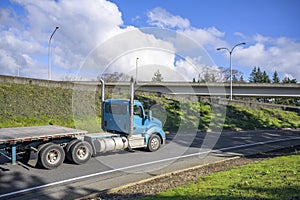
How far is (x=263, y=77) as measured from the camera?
365ft

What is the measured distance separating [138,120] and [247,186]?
5.67 m

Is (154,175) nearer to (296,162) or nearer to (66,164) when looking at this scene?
(66,164)

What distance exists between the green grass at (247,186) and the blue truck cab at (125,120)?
431 centimetres

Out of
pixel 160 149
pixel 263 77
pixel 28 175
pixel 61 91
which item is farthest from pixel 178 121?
pixel 263 77

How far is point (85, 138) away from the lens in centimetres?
952

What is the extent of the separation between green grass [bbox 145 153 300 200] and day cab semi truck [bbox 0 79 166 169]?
13.5ft

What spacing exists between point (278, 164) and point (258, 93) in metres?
38.7

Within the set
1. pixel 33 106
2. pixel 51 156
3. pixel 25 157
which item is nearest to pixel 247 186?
pixel 51 156

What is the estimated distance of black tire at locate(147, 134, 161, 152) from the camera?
1127 centimetres

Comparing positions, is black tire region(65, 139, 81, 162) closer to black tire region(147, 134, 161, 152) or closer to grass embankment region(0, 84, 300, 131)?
black tire region(147, 134, 161, 152)

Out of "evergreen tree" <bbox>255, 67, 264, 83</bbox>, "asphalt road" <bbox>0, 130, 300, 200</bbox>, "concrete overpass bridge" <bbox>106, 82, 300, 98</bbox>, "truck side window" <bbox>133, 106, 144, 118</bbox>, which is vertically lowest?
"asphalt road" <bbox>0, 130, 300, 200</bbox>

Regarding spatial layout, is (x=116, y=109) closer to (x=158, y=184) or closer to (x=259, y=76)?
(x=158, y=184)

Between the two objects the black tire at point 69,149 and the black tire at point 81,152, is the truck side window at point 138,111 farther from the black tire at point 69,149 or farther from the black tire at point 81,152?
the black tire at point 69,149

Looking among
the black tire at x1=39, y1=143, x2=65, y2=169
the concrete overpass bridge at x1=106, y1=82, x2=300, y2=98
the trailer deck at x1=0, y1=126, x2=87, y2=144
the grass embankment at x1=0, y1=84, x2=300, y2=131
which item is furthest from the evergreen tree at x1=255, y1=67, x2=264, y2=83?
the black tire at x1=39, y1=143, x2=65, y2=169
